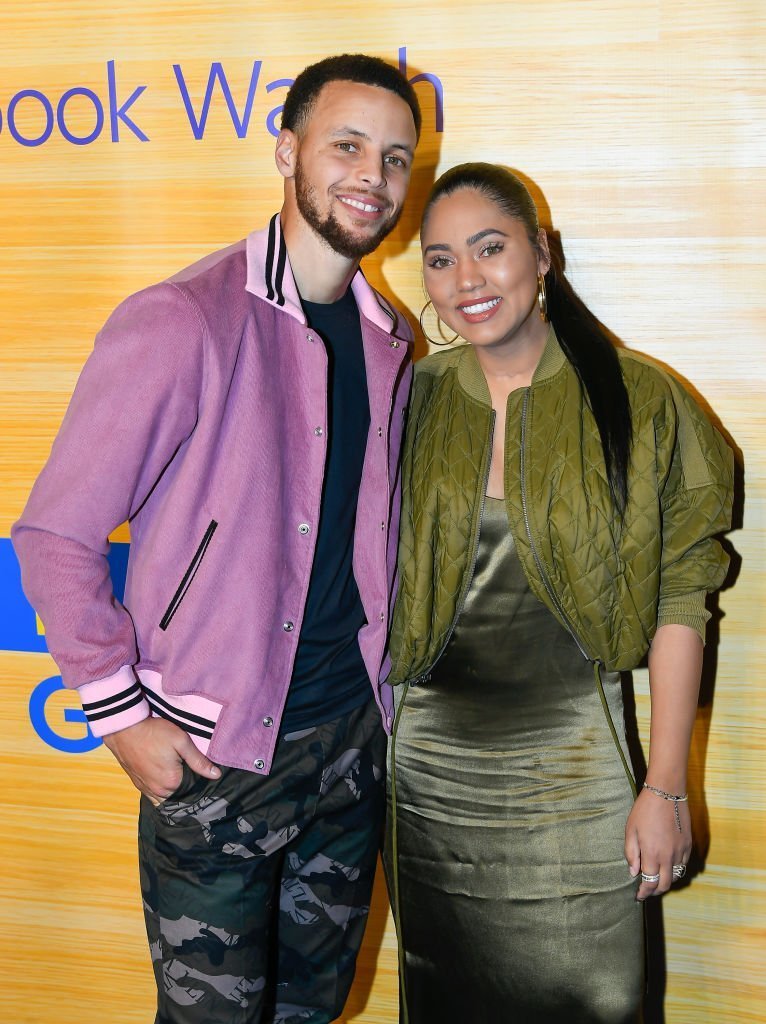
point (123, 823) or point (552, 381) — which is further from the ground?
point (552, 381)

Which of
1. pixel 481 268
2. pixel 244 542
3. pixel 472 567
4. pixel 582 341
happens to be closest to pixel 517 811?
pixel 472 567

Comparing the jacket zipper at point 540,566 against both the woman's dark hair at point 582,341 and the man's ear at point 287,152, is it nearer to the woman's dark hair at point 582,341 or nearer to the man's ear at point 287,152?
A: the woman's dark hair at point 582,341

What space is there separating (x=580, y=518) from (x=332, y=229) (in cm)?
57

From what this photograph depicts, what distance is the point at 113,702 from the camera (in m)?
1.44

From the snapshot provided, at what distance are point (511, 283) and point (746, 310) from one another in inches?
21.6

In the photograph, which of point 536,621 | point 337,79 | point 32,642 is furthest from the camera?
point 32,642

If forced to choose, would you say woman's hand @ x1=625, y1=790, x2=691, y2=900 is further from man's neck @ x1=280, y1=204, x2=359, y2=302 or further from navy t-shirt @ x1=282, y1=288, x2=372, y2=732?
man's neck @ x1=280, y1=204, x2=359, y2=302

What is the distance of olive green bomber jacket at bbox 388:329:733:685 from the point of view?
1586 mm

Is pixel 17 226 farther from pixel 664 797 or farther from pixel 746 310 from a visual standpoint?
pixel 664 797

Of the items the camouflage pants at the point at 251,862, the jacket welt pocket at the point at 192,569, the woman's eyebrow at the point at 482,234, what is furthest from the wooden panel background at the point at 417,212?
the jacket welt pocket at the point at 192,569

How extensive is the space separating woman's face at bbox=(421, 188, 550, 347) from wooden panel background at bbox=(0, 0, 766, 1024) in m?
0.37

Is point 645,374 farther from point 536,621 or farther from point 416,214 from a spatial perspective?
point 416,214

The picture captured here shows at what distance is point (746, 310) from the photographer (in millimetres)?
1902

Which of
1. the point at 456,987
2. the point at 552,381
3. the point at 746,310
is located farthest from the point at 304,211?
the point at 456,987
